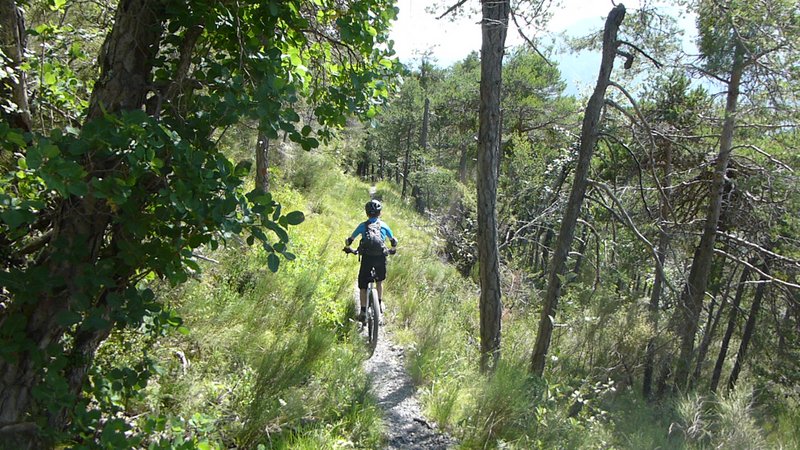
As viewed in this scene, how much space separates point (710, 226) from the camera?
32.0 ft

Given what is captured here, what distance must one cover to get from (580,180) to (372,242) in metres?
2.74

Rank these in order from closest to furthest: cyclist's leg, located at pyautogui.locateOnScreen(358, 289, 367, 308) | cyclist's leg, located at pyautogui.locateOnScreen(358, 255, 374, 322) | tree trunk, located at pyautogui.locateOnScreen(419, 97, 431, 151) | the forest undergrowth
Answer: the forest undergrowth < cyclist's leg, located at pyautogui.locateOnScreen(358, 255, 374, 322) < cyclist's leg, located at pyautogui.locateOnScreen(358, 289, 367, 308) < tree trunk, located at pyautogui.locateOnScreen(419, 97, 431, 151)

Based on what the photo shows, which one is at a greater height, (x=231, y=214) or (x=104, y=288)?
(x=231, y=214)

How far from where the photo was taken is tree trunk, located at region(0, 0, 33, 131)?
103 inches

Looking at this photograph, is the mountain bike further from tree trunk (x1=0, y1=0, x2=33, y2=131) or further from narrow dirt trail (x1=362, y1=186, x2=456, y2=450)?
tree trunk (x1=0, y1=0, x2=33, y2=131)

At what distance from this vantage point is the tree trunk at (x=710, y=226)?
8844 millimetres

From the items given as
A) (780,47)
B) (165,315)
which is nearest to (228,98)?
(165,315)

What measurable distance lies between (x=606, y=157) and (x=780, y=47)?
18.0 feet

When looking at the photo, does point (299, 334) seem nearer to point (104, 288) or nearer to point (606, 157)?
point (104, 288)

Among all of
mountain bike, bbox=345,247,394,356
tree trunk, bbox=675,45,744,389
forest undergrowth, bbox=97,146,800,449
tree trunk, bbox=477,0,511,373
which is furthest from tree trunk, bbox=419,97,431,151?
mountain bike, bbox=345,247,394,356

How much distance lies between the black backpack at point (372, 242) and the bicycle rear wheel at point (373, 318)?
0.52 meters

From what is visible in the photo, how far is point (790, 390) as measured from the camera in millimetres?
15742

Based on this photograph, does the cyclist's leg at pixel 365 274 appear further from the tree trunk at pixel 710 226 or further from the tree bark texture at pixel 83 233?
the tree trunk at pixel 710 226

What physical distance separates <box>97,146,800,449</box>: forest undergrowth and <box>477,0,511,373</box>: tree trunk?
0.46m
